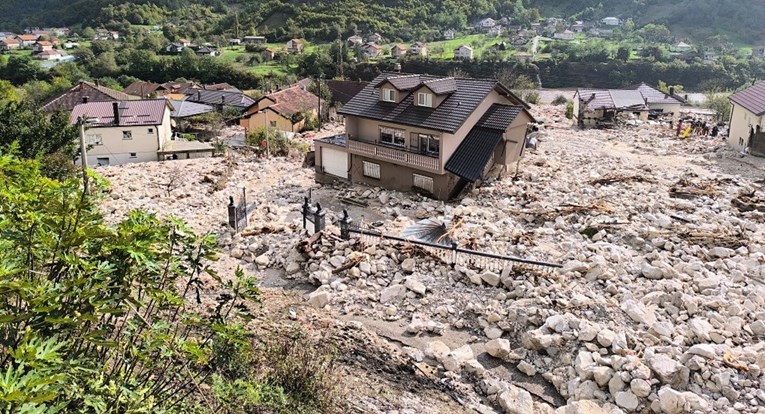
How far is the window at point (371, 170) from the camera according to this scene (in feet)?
89.5

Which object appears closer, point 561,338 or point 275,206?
point 561,338

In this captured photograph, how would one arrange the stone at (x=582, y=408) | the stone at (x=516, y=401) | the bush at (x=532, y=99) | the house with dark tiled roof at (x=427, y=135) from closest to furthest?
1. the stone at (x=582, y=408)
2. the stone at (x=516, y=401)
3. the house with dark tiled roof at (x=427, y=135)
4. the bush at (x=532, y=99)

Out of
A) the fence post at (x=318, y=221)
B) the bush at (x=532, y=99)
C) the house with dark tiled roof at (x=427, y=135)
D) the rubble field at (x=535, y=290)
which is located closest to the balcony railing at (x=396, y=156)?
the house with dark tiled roof at (x=427, y=135)

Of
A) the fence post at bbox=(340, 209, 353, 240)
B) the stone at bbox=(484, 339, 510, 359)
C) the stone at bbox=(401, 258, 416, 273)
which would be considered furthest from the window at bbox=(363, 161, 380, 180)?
the stone at bbox=(484, 339, 510, 359)

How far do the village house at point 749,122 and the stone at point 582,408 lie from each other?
90.9ft

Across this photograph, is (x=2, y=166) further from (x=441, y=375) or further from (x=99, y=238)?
(x=441, y=375)

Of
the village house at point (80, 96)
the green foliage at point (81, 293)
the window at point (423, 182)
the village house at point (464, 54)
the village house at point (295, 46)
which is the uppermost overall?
the village house at point (295, 46)

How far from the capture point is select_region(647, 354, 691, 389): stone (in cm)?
1114

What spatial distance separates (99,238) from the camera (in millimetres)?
6469

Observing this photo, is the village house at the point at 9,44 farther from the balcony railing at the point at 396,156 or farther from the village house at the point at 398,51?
the balcony railing at the point at 396,156

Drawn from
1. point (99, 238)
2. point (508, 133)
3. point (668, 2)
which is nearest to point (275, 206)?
point (508, 133)

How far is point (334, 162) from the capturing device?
2875cm

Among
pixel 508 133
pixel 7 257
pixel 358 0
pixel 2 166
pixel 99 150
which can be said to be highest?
pixel 358 0

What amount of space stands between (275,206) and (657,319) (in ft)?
53.8
